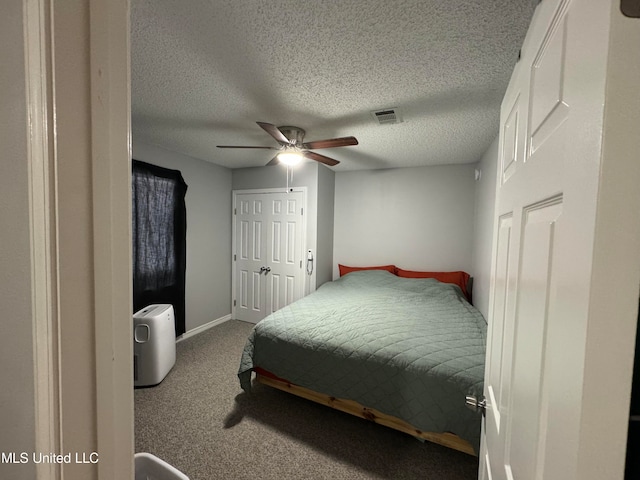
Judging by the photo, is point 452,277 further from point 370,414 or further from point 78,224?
point 78,224

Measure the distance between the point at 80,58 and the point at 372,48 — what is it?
1.24 metres

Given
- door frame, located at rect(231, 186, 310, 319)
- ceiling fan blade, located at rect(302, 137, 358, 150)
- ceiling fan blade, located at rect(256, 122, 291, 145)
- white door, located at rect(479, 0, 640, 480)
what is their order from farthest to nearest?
door frame, located at rect(231, 186, 310, 319), ceiling fan blade, located at rect(302, 137, 358, 150), ceiling fan blade, located at rect(256, 122, 291, 145), white door, located at rect(479, 0, 640, 480)

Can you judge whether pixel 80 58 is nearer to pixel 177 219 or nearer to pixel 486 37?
pixel 486 37

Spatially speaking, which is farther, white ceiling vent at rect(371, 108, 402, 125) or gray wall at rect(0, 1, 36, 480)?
white ceiling vent at rect(371, 108, 402, 125)

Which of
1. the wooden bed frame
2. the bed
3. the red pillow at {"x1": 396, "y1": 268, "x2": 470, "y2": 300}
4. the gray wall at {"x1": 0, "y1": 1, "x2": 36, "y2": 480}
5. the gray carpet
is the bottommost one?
the gray carpet

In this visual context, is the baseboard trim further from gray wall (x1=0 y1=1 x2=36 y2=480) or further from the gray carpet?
gray wall (x1=0 y1=1 x2=36 y2=480)

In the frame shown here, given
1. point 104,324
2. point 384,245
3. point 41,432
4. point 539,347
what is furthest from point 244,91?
point 384,245

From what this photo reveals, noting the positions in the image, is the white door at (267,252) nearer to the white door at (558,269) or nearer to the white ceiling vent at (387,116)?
the white ceiling vent at (387,116)

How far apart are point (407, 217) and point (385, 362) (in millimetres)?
2358

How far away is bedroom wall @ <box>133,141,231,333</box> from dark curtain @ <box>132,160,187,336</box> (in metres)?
0.14

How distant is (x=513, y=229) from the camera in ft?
2.20

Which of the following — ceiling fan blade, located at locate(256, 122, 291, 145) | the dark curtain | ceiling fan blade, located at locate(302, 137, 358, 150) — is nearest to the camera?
ceiling fan blade, located at locate(256, 122, 291, 145)

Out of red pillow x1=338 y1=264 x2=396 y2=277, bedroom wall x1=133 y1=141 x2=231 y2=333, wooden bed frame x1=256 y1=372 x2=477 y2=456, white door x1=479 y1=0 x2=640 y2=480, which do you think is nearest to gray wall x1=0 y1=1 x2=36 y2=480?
white door x1=479 y1=0 x2=640 y2=480

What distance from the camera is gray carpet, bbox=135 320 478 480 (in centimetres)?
149
